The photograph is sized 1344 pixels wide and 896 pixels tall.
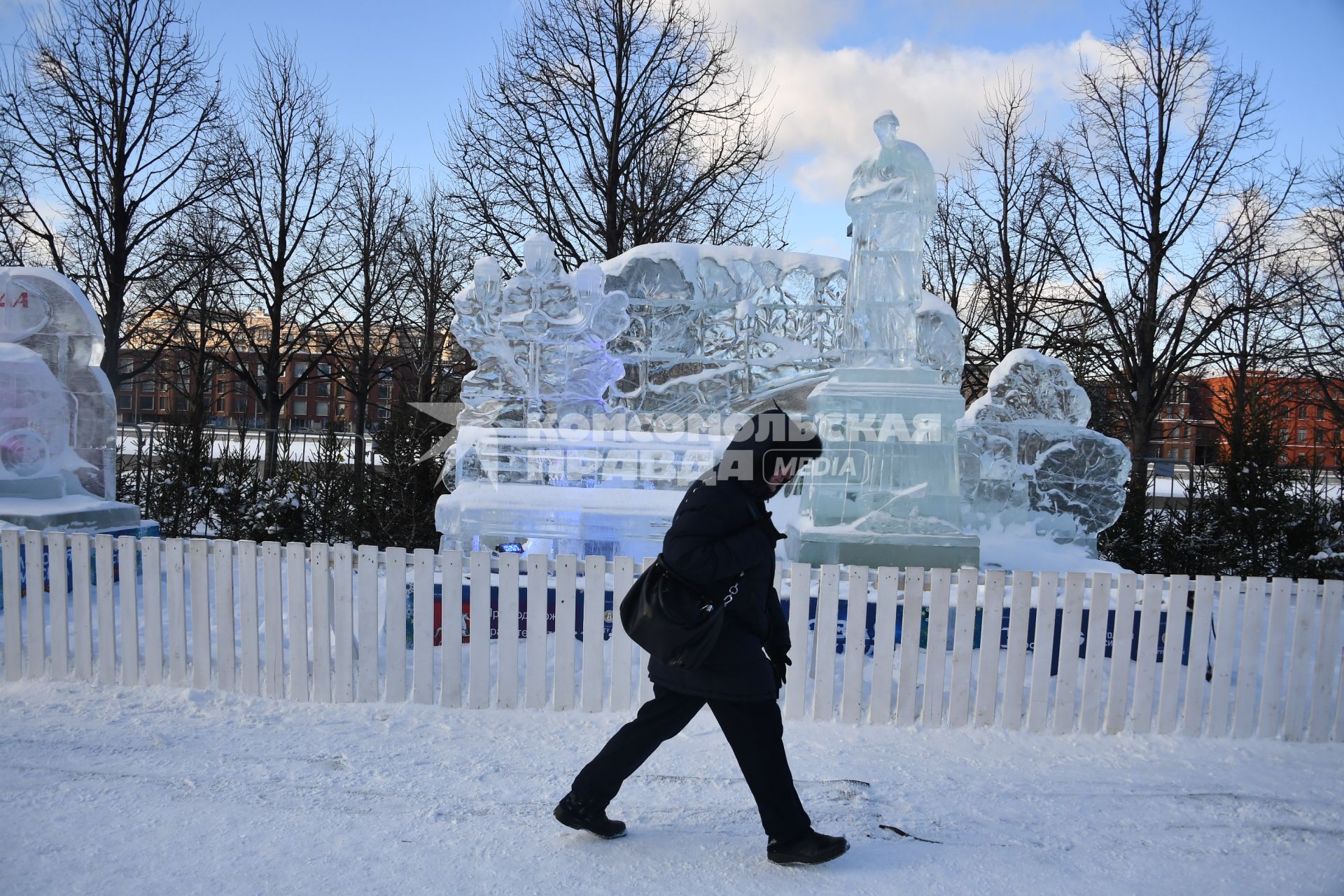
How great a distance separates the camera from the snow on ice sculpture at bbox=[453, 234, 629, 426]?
Result: 26.2ft

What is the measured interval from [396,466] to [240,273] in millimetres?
9879

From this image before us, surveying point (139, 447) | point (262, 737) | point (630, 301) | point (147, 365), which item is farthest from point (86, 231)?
point (262, 737)

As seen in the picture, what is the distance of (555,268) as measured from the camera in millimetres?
8062

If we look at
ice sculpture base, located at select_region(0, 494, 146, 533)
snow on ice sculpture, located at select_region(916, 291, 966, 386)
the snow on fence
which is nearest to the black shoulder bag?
the snow on fence

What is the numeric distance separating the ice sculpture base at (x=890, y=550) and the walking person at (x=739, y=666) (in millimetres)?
3694

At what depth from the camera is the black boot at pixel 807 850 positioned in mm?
2906

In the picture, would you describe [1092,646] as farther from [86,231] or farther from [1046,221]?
[86,231]

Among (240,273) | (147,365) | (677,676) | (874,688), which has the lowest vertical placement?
(874,688)

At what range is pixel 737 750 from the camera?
114 inches

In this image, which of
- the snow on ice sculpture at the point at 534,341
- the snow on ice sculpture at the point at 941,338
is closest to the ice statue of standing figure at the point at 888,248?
the snow on ice sculpture at the point at 941,338

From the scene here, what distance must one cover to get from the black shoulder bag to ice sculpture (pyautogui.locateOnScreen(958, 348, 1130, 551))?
600cm

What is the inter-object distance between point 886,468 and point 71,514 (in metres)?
7.23

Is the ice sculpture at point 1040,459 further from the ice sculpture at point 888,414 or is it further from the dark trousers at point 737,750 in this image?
the dark trousers at point 737,750

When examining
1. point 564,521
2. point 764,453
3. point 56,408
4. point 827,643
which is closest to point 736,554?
point 764,453
